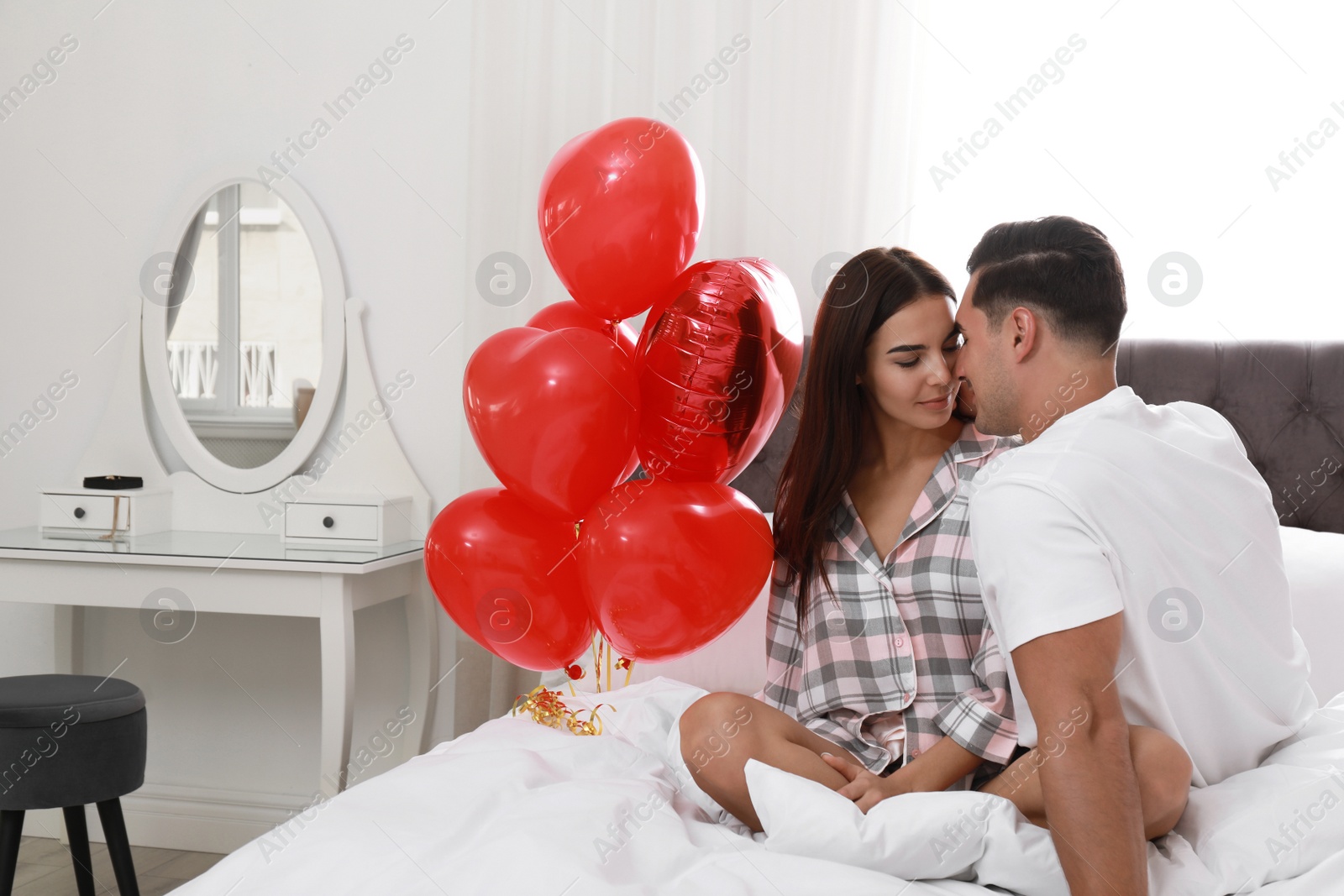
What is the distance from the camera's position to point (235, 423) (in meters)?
2.76

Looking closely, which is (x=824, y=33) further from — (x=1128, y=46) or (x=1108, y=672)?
(x=1108, y=672)

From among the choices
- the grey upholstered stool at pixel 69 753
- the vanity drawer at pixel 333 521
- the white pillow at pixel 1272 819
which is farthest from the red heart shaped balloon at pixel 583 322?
the grey upholstered stool at pixel 69 753

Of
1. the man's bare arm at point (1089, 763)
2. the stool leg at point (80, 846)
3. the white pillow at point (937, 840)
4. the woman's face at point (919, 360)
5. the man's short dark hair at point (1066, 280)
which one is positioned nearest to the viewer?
the man's bare arm at point (1089, 763)

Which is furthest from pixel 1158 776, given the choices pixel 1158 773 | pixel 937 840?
pixel 937 840

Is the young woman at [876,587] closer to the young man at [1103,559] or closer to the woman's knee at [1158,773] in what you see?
the young man at [1103,559]

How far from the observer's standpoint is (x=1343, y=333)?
82.6 inches

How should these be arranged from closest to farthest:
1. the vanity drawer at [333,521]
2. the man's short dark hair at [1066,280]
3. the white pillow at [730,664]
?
the man's short dark hair at [1066,280] → the white pillow at [730,664] → the vanity drawer at [333,521]

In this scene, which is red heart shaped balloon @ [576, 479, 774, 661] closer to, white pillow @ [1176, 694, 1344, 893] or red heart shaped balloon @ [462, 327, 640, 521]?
red heart shaped balloon @ [462, 327, 640, 521]

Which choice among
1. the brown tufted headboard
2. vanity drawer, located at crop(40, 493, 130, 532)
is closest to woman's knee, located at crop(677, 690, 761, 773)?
the brown tufted headboard

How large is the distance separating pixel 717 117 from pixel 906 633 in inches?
58.0

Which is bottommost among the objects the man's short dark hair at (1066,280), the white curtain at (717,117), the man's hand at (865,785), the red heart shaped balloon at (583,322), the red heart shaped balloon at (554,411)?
the man's hand at (865,785)

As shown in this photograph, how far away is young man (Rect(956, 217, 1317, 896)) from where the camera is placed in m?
0.99

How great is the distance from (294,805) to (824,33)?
95.9 inches

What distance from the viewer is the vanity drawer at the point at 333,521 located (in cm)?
247
